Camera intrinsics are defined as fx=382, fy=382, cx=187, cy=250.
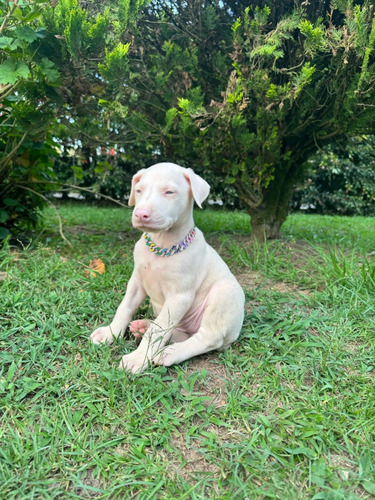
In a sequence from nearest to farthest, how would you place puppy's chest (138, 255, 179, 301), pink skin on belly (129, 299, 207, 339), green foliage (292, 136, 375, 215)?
puppy's chest (138, 255, 179, 301) → pink skin on belly (129, 299, 207, 339) → green foliage (292, 136, 375, 215)

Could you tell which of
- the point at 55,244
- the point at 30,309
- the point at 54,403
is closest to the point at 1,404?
the point at 54,403

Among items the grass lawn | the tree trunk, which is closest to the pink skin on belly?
the grass lawn

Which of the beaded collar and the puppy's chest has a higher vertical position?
the beaded collar

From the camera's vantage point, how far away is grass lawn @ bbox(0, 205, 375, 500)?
4.88 feet

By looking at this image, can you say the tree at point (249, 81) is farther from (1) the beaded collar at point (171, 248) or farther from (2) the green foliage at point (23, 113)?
(1) the beaded collar at point (171, 248)

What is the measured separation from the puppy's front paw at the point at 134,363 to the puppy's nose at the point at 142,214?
721mm

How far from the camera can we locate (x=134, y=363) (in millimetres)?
1975

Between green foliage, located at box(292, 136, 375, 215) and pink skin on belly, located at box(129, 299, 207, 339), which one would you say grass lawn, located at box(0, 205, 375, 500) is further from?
→ green foliage, located at box(292, 136, 375, 215)

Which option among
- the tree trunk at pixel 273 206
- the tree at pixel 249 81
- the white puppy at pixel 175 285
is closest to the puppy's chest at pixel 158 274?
the white puppy at pixel 175 285

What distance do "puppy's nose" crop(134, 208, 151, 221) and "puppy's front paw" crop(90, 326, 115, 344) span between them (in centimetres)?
73

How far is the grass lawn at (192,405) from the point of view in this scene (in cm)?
149

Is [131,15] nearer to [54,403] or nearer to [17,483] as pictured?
[54,403]

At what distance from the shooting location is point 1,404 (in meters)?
1.77

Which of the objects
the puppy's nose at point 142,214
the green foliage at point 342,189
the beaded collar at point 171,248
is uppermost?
the puppy's nose at point 142,214
